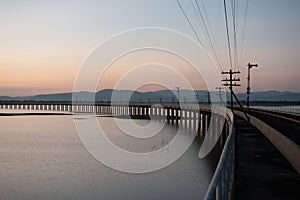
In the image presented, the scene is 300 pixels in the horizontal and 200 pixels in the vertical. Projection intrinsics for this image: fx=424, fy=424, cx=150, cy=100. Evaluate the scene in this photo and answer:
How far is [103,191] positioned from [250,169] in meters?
10.5

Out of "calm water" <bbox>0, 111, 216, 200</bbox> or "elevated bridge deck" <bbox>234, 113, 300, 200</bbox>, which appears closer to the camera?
"elevated bridge deck" <bbox>234, 113, 300, 200</bbox>

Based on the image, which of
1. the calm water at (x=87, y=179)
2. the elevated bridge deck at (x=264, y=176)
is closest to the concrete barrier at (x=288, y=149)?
the elevated bridge deck at (x=264, y=176)

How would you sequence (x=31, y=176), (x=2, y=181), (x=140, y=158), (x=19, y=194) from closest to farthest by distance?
1. (x=19, y=194)
2. (x=2, y=181)
3. (x=31, y=176)
4. (x=140, y=158)

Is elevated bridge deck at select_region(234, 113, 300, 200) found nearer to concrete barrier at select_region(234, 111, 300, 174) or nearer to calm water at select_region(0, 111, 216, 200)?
concrete barrier at select_region(234, 111, 300, 174)

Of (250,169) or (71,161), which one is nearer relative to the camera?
(250,169)

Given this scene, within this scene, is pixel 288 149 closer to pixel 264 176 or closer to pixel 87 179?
pixel 264 176

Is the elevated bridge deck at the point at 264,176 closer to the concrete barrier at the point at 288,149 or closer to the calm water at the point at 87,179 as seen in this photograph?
the concrete barrier at the point at 288,149

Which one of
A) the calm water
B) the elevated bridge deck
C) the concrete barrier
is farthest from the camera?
the calm water

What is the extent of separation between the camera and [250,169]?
11781 millimetres

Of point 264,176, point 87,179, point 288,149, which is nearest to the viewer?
point 264,176

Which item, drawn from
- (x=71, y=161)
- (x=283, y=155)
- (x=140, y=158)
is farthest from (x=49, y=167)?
(x=283, y=155)

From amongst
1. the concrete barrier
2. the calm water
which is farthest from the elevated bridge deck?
the calm water

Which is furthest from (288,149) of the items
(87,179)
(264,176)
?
(87,179)

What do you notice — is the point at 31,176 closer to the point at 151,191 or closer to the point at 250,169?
the point at 151,191
